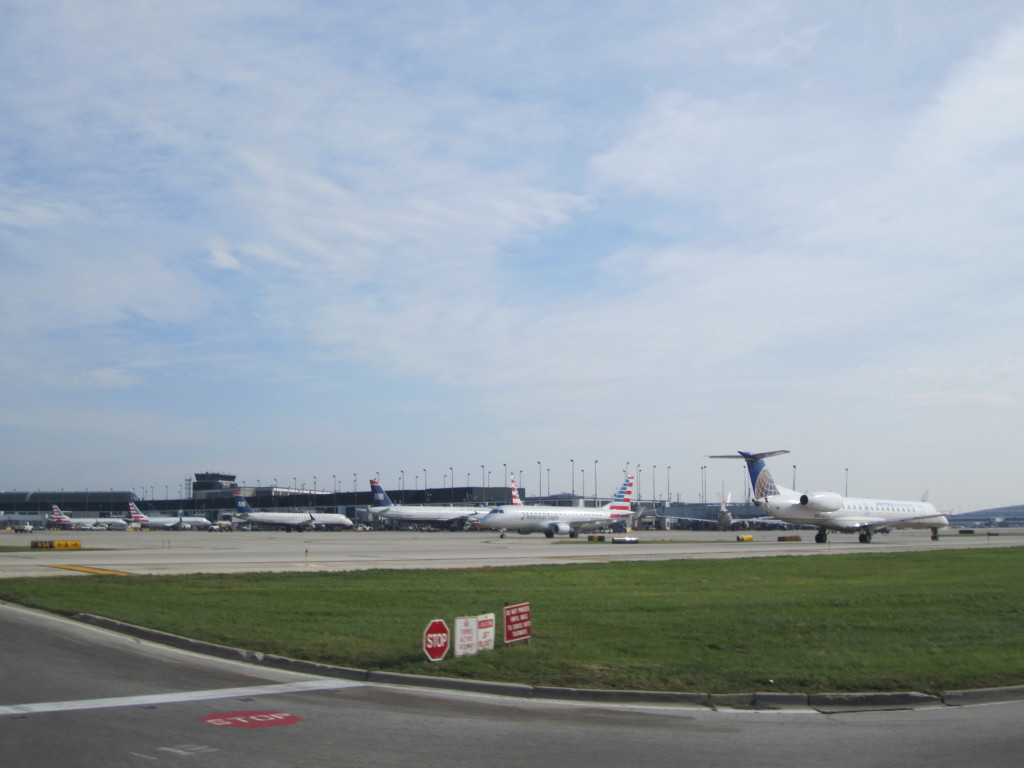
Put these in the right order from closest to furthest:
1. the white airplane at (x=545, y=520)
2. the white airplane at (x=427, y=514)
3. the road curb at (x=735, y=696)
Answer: the road curb at (x=735, y=696)
the white airplane at (x=545, y=520)
the white airplane at (x=427, y=514)

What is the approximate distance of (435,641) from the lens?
45.9 ft

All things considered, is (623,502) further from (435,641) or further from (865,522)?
(435,641)

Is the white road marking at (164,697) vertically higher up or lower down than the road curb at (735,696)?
higher up

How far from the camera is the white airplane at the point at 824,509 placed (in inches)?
2601

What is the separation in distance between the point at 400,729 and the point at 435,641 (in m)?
3.93

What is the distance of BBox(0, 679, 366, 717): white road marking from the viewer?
10562mm

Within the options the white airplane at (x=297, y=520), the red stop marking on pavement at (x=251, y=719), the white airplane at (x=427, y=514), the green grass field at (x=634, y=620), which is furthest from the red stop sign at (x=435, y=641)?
the white airplane at (x=297, y=520)

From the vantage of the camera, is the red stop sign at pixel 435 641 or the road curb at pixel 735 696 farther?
the red stop sign at pixel 435 641

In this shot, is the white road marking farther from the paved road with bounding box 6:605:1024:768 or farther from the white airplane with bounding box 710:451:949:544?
the white airplane with bounding box 710:451:949:544

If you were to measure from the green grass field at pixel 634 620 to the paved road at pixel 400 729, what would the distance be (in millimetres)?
1314

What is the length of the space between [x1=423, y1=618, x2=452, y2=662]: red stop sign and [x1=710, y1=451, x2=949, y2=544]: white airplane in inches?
2173

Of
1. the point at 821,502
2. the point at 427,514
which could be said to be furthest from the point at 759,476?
the point at 427,514

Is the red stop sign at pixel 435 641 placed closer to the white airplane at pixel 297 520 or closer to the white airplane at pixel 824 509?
the white airplane at pixel 824 509

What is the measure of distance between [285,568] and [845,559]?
26111mm
